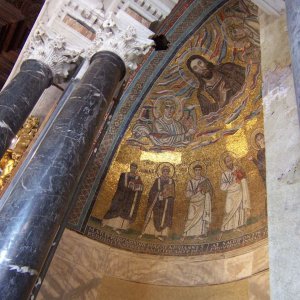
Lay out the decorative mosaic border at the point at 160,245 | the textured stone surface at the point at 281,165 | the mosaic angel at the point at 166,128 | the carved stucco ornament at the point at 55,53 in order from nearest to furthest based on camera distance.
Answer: the textured stone surface at the point at 281,165
the carved stucco ornament at the point at 55,53
the decorative mosaic border at the point at 160,245
the mosaic angel at the point at 166,128

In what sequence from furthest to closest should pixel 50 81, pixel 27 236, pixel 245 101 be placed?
pixel 245 101
pixel 50 81
pixel 27 236

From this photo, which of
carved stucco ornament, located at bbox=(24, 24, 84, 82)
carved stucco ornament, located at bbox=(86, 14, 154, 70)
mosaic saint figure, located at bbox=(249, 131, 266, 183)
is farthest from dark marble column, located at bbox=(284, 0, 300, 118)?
mosaic saint figure, located at bbox=(249, 131, 266, 183)

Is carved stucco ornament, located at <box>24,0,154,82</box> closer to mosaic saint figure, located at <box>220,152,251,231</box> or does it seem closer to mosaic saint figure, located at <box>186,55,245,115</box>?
mosaic saint figure, located at <box>186,55,245,115</box>

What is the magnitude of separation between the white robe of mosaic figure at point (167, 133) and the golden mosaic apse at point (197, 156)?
0.02m

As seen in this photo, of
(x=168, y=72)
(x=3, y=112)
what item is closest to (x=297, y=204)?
(x=3, y=112)

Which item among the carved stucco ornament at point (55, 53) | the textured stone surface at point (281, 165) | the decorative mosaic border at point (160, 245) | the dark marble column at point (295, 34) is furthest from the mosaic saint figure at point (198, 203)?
the dark marble column at point (295, 34)

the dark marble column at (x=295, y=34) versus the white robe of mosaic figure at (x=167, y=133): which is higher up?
the white robe of mosaic figure at (x=167, y=133)

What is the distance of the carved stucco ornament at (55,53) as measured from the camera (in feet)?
14.2

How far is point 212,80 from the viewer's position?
7.46m

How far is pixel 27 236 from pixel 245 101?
17.9 ft

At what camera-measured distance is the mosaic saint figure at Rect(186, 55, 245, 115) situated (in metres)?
7.27

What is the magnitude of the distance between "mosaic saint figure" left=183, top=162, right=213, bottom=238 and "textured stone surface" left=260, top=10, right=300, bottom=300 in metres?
4.53

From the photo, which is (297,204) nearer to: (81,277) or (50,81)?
(50,81)

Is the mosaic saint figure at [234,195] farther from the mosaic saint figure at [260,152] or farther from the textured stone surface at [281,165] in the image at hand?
the textured stone surface at [281,165]
